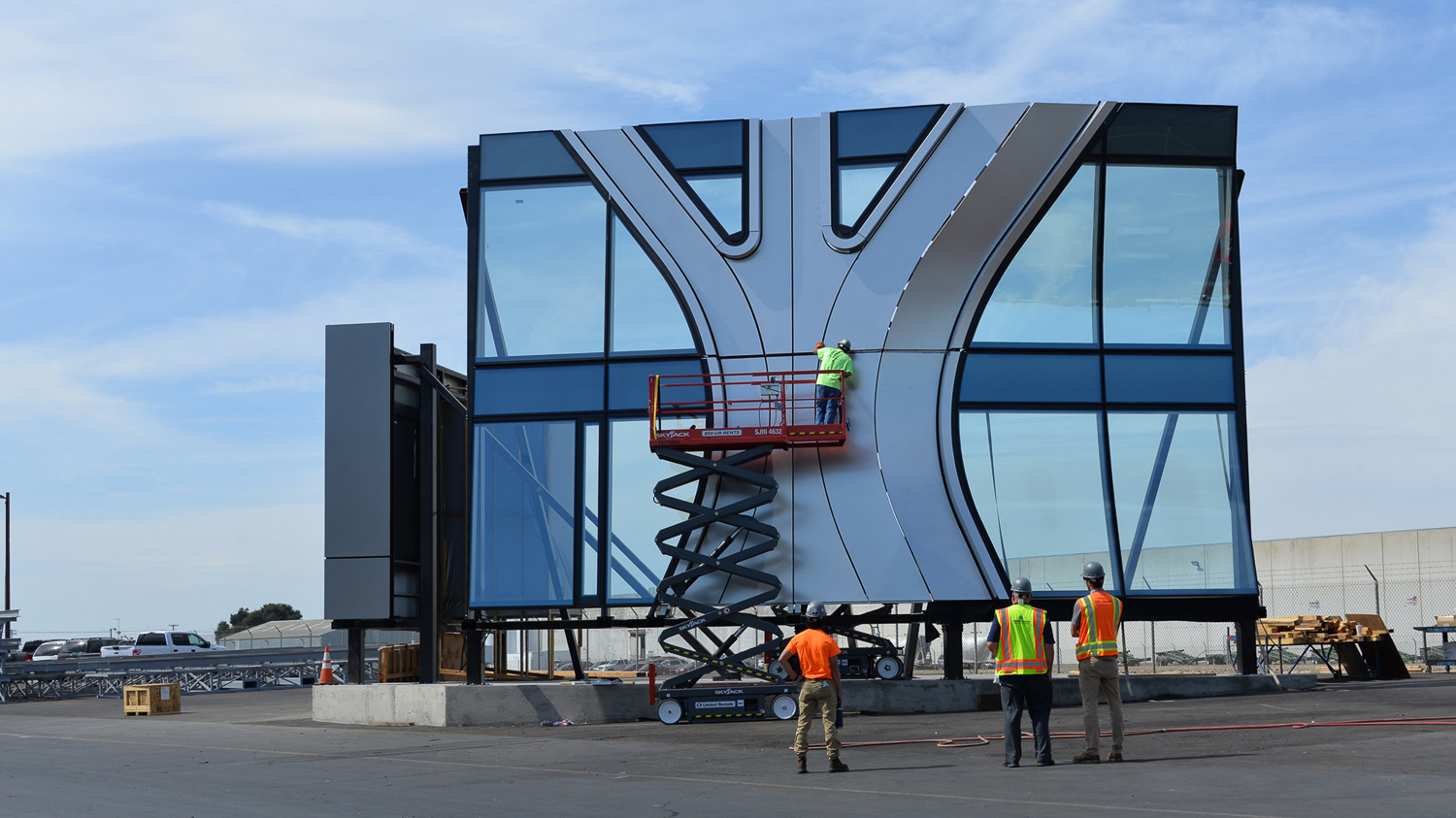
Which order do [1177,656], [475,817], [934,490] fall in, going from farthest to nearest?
[1177,656]
[934,490]
[475,817]

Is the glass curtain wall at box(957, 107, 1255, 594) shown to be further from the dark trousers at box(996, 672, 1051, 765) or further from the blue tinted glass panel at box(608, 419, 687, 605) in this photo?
the dark trousers at box(996, 672, 1051, 765)

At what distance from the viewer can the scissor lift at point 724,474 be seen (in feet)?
75.3

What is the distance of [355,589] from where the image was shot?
2525 cm

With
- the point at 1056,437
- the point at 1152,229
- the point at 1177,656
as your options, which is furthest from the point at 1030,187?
the point at 1177,656

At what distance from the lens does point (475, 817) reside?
11.0 metres

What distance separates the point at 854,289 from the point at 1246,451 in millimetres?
7448

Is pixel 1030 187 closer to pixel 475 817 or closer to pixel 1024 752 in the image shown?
pixel 1024 752

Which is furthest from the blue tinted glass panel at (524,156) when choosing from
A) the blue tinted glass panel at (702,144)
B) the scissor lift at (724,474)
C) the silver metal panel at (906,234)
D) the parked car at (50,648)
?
the parked car at (50,648)

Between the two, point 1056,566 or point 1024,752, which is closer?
point 1024,752

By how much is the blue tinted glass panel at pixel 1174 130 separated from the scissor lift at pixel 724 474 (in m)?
7.01

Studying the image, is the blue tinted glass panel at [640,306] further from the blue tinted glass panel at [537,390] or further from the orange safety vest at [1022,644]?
the orange safety vest at [1022,644]

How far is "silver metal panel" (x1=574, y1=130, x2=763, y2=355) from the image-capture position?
24.4 m

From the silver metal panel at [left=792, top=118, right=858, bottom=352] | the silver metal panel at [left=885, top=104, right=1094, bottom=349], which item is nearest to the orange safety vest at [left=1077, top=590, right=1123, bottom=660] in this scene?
the silver metal panel at [left=885, top=104, right=1094, bottom=349]

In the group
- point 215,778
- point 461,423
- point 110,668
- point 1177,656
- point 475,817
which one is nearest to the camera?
point 475,817
